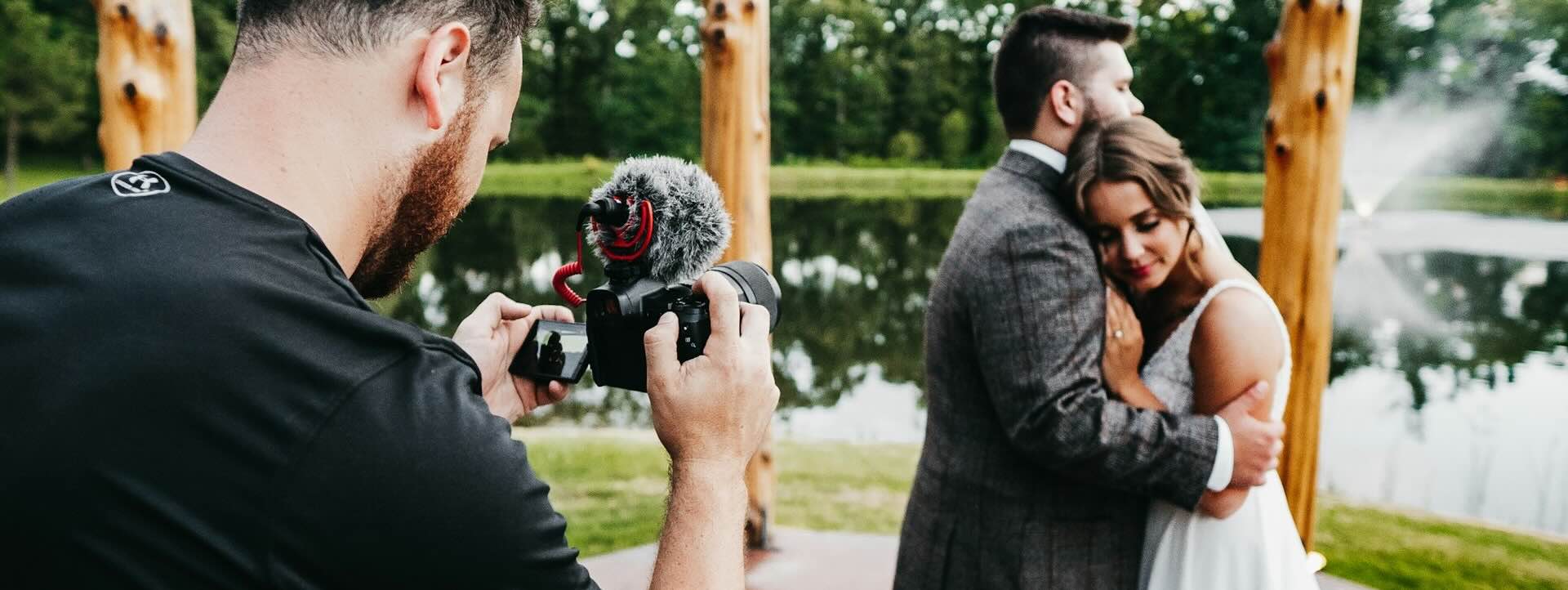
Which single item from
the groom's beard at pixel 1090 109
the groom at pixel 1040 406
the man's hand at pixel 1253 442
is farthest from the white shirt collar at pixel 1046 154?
the man's hand at pixel 1253 442

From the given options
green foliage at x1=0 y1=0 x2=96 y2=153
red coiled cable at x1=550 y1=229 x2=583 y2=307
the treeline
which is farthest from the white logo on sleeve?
green foliage at x1=0 y1=0 x2=96 y2=153

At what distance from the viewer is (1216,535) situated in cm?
196

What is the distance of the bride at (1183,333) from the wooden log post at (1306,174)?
133 cm

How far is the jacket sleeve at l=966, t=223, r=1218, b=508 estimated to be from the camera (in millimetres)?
1906

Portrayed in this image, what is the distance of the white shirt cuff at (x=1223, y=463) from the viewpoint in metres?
1.89

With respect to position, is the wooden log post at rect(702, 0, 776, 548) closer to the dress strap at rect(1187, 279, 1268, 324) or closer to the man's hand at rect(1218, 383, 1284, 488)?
the dress strap at rect(1187, 279, 1268, 324)

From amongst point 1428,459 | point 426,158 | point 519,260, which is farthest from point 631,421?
point 519,260

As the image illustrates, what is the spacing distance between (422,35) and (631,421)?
8.66 m

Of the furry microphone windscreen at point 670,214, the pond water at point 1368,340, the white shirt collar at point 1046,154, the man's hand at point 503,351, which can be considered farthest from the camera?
the pond water at point 1368,340

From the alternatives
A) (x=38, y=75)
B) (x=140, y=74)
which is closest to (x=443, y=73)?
(x=140, y=74)

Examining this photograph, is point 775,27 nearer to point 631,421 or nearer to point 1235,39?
point 1235,39

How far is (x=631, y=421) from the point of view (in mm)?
9523

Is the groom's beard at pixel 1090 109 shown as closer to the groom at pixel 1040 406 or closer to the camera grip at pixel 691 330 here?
the groom at pixel 1040 406

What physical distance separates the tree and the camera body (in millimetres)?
35864
